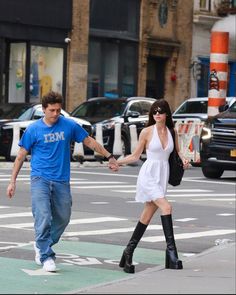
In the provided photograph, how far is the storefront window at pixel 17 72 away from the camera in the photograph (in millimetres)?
36531

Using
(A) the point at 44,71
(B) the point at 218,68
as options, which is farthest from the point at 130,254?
(A) the point at 44,71

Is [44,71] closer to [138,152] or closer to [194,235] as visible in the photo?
[194,235]

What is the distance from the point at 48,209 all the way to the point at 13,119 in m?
17.5

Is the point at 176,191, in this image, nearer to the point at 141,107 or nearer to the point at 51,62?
the point at 141,107

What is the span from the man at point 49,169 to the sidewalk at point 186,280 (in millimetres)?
954

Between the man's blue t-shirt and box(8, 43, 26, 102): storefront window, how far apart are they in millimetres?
26241

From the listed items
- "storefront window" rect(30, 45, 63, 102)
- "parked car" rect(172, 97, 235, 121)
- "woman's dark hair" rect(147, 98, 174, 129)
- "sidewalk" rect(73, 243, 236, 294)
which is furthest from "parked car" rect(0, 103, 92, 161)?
"sidewalk" rect(73, 243, 236, 294)

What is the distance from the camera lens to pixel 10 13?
35719mm

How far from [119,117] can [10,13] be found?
7621 millimetres

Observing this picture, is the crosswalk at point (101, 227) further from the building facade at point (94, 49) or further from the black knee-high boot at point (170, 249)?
the building facade at point (94, 49)

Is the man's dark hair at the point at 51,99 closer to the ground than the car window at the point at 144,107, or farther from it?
farther from it

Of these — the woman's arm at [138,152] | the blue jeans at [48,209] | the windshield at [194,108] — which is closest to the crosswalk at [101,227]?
the woman's arm at [138,152]

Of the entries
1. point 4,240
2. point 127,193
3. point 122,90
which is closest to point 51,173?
point 4,240

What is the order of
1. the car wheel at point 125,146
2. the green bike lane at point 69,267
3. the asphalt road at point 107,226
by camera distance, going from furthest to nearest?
the car wheel at point 125,146 < the asphalt road at point 107,226 < the green bike lane at point 69,267
